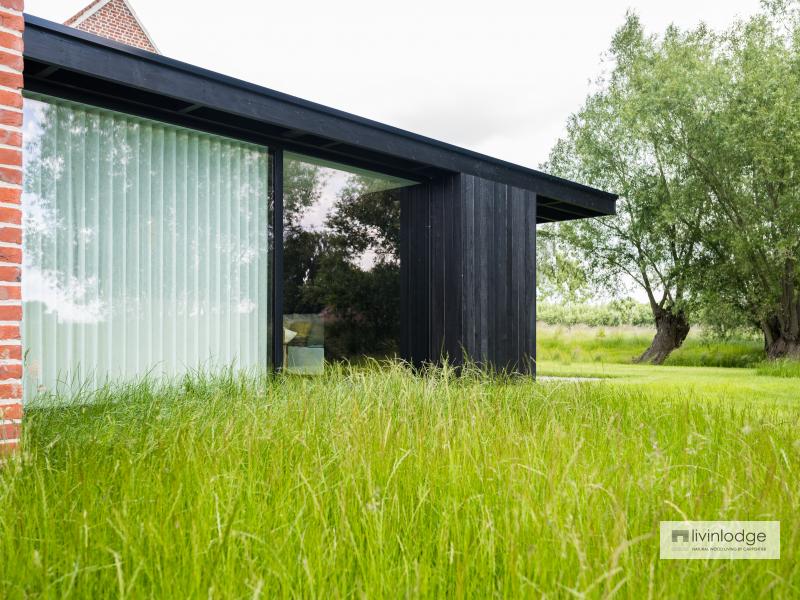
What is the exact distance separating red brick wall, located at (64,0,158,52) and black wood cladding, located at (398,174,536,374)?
31.4 feet

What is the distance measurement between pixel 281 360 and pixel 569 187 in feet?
14.4

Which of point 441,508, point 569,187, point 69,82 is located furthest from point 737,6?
point 441,508

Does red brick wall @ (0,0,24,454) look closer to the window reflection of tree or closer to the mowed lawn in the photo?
the window reflection of tree

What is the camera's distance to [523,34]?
15016 mm

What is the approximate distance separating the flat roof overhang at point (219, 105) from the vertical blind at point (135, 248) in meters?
0.13

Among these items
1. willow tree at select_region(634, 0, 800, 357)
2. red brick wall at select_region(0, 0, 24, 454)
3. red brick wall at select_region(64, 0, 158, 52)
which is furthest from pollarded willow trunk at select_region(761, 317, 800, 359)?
red brick wall at select_region(64, 0, 158, 52)

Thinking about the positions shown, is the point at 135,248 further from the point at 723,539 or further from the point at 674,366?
the point at 674,366

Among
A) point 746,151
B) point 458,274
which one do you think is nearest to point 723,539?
point 458,274

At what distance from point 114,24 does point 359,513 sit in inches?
568

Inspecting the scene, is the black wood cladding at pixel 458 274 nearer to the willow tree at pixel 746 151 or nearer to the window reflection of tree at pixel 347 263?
the window reflection of tree at pixel 347 263

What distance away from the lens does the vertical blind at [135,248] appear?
4.12 m

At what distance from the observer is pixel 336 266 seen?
571 centimetres

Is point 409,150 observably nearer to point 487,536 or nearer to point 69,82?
point 69,82

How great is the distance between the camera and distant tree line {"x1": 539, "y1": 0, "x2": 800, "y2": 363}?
498 inches
